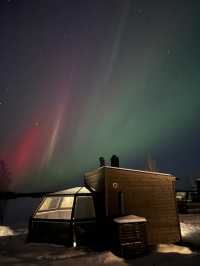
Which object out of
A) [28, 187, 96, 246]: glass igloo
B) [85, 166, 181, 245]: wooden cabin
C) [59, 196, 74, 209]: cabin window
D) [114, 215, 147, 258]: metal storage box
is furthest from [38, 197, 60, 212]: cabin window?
[114, 215, 147, 258]: metal storage box

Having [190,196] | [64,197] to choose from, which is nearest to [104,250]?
[64,197]

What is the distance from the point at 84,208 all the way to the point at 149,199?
3.73 m

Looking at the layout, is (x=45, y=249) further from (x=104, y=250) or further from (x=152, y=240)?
(x=152, y=240)

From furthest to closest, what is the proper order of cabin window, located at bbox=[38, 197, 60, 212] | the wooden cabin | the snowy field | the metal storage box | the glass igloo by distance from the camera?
cabin window, located at bbox=[38, 197, 60, 212]
the wooden cabin
the glass igloo
the metal storage box
the snowy field

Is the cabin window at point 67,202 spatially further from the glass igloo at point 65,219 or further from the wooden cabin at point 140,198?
the wooden cabin at point 140,198

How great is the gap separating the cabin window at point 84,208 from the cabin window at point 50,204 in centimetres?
123

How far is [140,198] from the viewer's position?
12375 millimetres

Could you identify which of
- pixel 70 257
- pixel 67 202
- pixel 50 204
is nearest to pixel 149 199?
pixel 67 202

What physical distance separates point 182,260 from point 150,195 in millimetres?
4890

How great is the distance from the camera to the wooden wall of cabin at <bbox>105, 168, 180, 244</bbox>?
37.7 ft

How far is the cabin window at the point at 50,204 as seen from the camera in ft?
38.9

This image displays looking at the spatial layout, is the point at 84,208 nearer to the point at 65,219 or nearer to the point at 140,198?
the point at 65,219

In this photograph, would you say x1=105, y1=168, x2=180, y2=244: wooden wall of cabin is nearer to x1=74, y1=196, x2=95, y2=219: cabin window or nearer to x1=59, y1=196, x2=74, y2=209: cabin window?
x1=74, y1=196, x2=95, y2=219: cabin window

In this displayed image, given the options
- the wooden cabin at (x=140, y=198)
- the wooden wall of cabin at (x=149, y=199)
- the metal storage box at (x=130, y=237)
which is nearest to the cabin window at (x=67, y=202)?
the wooden cabin at (x=140, y=198)
